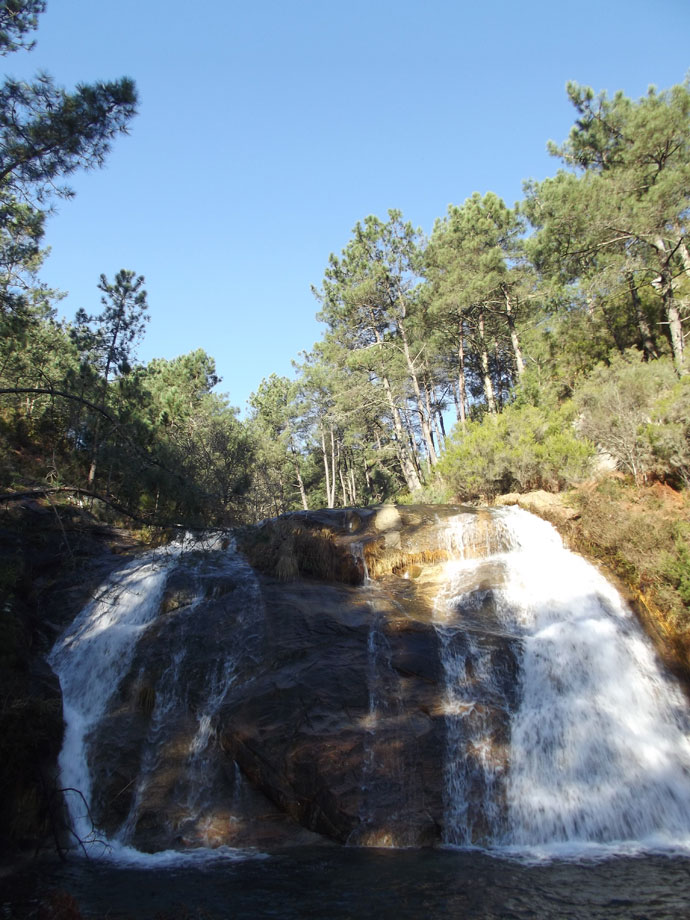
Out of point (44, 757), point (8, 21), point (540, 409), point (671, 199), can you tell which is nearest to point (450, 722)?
point (44, 757)

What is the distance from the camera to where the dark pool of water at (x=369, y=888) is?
564 cm

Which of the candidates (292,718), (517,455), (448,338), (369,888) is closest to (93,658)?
(292,718)

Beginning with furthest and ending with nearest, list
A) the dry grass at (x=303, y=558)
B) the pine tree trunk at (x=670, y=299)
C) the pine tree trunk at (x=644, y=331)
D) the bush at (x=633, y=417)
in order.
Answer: the pine tree trunk at (x=644, y=331)
the pine tree trunk at (x=670, y=299)
the bush at (x=633, y=417)
the dry grass at (x=303, y=558)

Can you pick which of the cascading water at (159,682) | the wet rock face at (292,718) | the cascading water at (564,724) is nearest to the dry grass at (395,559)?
the wet rock face at (292,718)

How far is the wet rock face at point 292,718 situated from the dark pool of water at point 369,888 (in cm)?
67

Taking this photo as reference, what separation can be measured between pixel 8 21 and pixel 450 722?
1165 cm

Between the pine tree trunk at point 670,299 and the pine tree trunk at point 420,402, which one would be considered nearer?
the pine tree trunk at point 670,299

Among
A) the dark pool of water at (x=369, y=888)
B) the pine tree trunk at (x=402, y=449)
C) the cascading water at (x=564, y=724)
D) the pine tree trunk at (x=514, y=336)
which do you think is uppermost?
the pine tree trunk at (x=514, y=336)

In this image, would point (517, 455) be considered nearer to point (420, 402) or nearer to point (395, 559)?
point (395, 559)

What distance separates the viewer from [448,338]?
28984 millimetres

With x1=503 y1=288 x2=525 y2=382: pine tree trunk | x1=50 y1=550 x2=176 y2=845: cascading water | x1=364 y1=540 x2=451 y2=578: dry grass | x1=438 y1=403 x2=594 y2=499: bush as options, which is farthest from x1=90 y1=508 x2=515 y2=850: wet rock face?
x1=503 y1=288 x2=525 y2=382: pine tree trunk

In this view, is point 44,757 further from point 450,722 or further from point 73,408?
point 73,408

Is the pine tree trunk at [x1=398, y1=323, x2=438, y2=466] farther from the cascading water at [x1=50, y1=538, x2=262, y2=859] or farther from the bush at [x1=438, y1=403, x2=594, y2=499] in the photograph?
the cascading water at [x1=50, y1=538, x2=262, y2=859]

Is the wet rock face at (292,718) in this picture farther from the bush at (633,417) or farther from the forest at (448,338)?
the bush at (633,417)
